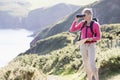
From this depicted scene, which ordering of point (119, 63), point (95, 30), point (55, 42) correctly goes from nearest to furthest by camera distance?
1. point (95, 30)
2. point (119, 63)
3. point (55, 42)

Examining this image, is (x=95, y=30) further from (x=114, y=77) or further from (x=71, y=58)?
(x=71, y=58)

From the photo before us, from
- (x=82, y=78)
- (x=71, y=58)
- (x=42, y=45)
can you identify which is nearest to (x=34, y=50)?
(x=42, y=45)

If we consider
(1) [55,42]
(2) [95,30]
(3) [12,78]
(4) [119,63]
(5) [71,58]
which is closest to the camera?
(2) [95,30]

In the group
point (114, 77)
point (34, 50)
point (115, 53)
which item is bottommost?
point (114, 77)

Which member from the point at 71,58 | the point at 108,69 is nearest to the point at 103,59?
the point at 108,69

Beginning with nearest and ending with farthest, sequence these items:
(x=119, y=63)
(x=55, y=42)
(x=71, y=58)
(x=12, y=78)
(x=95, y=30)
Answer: (x=95, y=30), (x=12, y=78), (x=119, y=63), (x=71, y=58), (x=55, y=42)

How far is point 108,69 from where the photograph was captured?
14.2 meters

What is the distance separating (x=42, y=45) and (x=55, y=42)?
12.0 metres

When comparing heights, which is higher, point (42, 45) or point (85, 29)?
point (42, 45)

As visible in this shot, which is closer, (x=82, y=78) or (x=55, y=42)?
(x=82, y=78)

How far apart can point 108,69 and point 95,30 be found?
3962 millimetres

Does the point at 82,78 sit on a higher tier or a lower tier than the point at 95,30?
lower

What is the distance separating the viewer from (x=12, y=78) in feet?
41.5

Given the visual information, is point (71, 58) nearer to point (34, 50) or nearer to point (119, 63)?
point (119, 63)
